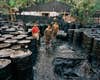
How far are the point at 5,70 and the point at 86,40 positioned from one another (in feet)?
29.6

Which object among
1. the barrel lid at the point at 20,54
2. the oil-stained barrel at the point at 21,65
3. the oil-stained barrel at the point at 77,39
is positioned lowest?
the oil-stained barrel at the point at 77,39

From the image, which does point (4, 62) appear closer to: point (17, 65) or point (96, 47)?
point (17, 65)

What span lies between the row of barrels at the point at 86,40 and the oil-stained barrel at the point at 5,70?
6.55 m

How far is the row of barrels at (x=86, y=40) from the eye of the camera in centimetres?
1241

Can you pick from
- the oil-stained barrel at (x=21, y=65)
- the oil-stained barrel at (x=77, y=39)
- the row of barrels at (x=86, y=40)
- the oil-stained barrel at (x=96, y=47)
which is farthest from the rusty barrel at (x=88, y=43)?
the oil-stained barrel at (x=21, y=65)

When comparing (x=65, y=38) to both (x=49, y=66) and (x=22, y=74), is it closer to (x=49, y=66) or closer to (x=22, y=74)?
(x=49, y=66)

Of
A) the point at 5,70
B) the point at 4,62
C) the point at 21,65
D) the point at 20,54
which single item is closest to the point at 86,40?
the point at 20,54

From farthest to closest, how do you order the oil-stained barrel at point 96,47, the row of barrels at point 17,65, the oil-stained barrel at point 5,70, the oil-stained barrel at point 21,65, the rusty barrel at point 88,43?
the rusty barrel at point 88,43 → the oil-stained barrel at point 96,47 → the oil-stained barrel at point 21,65 → the row of barrels at point 17,65 → the oil-stained barrel at point 5,70

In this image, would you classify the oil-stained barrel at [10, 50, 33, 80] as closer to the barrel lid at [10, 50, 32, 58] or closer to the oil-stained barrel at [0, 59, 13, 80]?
the barrel lid at [10, 50, 32, 58]

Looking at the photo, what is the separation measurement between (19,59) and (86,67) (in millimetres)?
4317

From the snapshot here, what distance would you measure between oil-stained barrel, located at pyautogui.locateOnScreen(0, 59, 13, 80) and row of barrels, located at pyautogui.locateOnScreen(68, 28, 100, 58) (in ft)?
21.5

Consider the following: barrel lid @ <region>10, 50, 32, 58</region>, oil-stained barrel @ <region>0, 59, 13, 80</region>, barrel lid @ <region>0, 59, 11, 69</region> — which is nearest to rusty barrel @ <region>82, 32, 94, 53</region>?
barrel lid @ <region>10, 50, 32, 58</region>

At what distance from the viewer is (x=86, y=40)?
14.4 m

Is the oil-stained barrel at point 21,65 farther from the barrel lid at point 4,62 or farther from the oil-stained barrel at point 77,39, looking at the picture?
the oil-stained barrel at point 77,39
